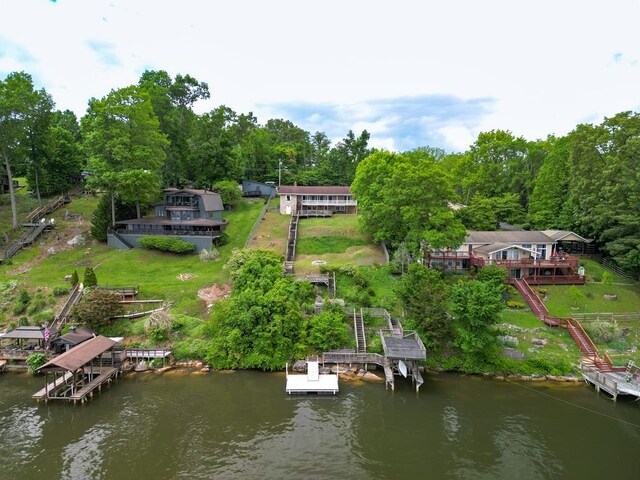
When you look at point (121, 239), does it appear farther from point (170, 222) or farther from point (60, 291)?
point (60, 291)

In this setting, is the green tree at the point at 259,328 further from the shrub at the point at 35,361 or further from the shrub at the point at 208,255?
the shrub at the point at 208,255

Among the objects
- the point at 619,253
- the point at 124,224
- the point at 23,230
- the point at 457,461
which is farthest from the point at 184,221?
the point at 619,253

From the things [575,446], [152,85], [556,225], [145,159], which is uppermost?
[152,85]

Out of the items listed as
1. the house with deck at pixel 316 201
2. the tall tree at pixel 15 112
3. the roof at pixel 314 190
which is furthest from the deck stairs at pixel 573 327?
the tall tree at pixel 15 112

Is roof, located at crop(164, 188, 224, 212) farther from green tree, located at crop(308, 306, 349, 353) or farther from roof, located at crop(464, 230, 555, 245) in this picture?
roof, located at crop(464, 230, 555, 245)

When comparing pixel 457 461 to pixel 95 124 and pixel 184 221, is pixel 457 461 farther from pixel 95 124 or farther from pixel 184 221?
pixel 95 124

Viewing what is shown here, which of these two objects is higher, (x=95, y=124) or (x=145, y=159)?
(x=95, y=124)
